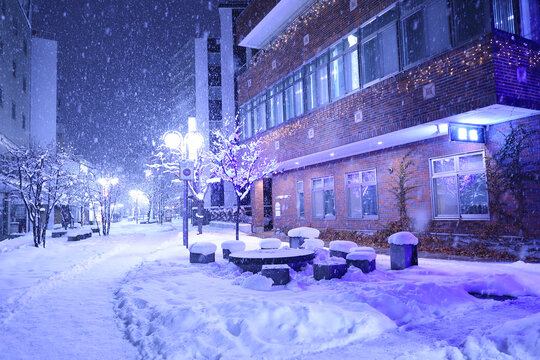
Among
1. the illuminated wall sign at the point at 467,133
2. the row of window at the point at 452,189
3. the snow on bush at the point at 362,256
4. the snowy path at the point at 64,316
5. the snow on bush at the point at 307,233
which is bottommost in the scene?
the snowy path at the point at 64,316

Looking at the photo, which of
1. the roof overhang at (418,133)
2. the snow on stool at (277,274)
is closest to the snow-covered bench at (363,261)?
the snow on stool at (277,274)

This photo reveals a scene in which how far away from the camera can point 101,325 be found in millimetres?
5770

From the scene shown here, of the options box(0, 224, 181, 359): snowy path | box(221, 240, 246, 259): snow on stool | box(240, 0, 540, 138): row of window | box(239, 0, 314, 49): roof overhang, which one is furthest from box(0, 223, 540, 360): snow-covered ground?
box(239, 0, 314, 49): roof overhang

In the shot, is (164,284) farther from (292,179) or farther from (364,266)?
(292,179)

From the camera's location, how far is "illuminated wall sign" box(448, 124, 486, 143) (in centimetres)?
1148

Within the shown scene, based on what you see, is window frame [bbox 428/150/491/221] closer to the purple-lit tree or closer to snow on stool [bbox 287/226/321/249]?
snow on stool [bbox 287/226/321/249]

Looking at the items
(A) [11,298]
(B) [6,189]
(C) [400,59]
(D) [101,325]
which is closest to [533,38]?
(C) [400,59]

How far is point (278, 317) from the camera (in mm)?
5301

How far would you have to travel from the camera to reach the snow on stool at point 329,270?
8141mm

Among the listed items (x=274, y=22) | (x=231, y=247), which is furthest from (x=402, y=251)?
(x=274, y=22)

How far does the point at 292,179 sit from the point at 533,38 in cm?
1360

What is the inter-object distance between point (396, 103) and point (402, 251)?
5.53 meters

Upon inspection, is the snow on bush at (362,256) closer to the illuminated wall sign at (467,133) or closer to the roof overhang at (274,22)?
the illuminated wall sign at (467,133)

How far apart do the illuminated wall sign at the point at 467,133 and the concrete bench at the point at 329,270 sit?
5.49 metres
